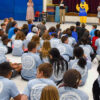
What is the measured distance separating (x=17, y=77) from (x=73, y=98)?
2544mm

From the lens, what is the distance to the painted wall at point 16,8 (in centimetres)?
1501

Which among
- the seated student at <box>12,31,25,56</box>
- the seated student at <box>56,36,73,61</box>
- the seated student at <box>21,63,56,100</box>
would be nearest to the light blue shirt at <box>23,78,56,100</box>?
the seated student at <box>21,63,56,100</box>

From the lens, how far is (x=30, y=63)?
13.8 feet

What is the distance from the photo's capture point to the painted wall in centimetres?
1501

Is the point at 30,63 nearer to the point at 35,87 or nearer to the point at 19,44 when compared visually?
the point at 35,87

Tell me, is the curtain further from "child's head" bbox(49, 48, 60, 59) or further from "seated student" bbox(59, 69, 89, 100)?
"seated student" bbox(59, 69, 89, 100)

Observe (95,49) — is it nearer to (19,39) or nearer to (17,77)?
(19,39)

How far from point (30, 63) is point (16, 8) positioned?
37.9 feet

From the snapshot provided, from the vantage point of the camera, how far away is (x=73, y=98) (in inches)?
95.0

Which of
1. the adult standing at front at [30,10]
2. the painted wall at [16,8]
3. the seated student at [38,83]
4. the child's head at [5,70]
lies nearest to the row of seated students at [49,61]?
the seated student at [38,83]

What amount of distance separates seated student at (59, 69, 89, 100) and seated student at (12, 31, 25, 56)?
151 inches

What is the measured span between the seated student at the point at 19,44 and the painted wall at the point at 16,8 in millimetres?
9081

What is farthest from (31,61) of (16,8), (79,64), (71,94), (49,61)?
(16,8)

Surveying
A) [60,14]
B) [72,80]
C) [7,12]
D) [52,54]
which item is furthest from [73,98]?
[7,12]
